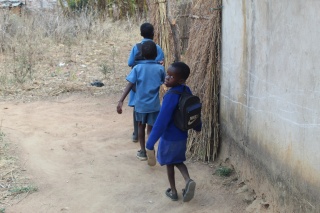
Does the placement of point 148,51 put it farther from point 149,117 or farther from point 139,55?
point 149,117

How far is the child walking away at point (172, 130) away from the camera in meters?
3.58

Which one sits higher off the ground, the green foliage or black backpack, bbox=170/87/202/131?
black backpack, bbox=170/87/202/131

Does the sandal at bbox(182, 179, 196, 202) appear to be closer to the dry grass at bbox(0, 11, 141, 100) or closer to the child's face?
the child's face

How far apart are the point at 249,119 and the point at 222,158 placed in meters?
0.90

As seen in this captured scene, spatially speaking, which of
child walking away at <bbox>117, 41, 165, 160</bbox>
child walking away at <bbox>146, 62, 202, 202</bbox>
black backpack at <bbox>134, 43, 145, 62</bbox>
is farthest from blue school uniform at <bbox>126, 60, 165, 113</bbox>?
child walking away at <bbox>146, 62, 202, 202</bbox>

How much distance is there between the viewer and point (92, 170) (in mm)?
4668

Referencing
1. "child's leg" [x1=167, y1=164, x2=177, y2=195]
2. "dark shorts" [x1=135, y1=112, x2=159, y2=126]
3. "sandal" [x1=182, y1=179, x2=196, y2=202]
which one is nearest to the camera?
"sandal" [x1=182, y1=179, x2=196, y2=202]

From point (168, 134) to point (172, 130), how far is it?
5 cm

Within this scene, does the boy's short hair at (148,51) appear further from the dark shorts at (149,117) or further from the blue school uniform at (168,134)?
the blue school uniform at (168,134)

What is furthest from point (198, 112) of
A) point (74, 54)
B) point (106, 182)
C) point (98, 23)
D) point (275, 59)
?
point (98, 23)

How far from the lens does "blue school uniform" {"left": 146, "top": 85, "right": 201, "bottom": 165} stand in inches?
141

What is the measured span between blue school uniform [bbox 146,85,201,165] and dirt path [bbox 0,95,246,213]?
0.47m

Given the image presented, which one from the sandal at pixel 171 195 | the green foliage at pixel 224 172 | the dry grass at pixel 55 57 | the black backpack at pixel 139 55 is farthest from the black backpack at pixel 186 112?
the dry grass at pixel 55 57

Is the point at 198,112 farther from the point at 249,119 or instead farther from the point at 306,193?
the point at 306,193
